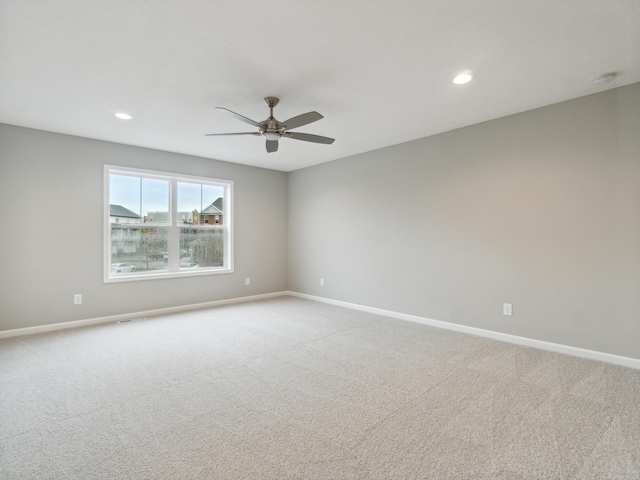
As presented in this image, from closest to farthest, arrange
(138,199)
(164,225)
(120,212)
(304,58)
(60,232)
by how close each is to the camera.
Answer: (304,58) < (60,232) < (120,212) < (138,199) < (164,225)

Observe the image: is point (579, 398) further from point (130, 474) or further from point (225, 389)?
point (130, 474)

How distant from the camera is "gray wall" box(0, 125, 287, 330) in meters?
3.82

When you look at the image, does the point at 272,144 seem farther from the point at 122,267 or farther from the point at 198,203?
the point at 122,267

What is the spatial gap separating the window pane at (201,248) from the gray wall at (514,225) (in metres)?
2.25

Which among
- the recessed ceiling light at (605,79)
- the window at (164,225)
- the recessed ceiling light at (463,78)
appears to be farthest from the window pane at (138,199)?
the recessed ceiling light at (605,79)

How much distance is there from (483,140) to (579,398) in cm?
281

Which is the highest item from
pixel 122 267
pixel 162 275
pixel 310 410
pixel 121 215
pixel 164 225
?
pixel 121 215

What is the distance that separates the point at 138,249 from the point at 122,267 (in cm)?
34

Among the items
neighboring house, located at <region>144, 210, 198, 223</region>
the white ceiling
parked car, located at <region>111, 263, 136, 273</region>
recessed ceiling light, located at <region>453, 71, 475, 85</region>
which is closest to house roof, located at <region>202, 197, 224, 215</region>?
neighboring house, located at <region>144, 210, 198, 223</region>

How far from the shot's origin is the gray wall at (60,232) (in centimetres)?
382

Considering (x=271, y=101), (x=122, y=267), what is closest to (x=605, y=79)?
(x=271, y=101)

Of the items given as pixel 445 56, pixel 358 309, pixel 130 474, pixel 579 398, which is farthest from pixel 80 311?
pixel 579 398

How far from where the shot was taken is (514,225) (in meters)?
3.60

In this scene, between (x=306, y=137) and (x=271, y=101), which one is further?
(x=306, y=137)
